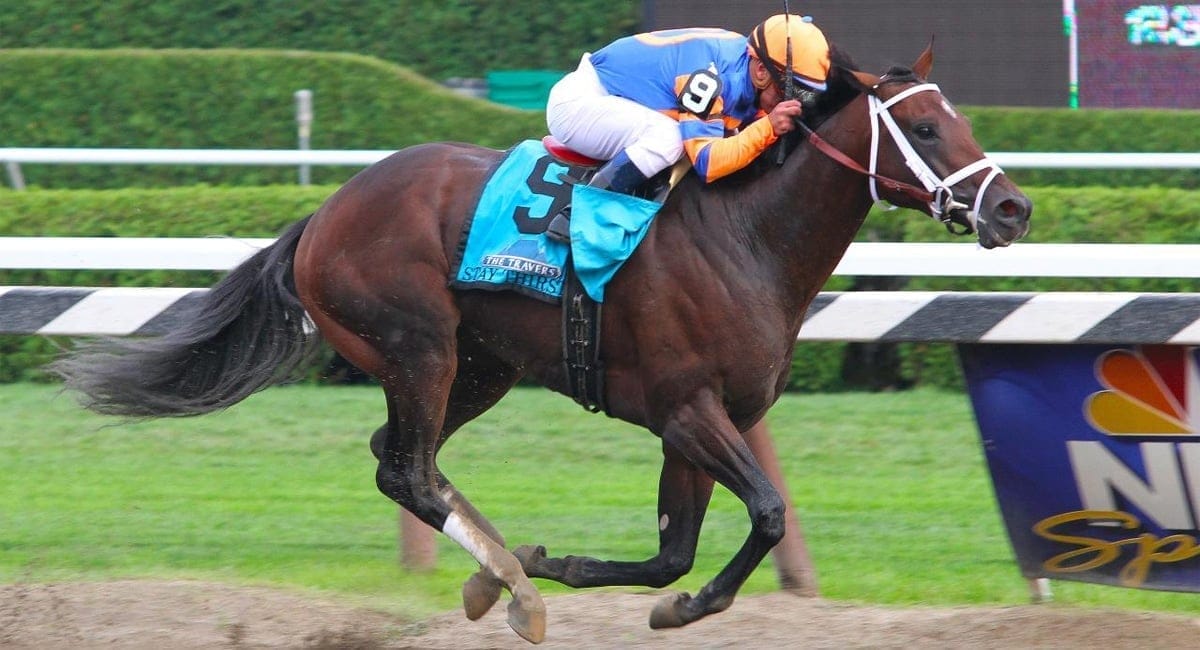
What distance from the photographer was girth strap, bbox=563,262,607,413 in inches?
169

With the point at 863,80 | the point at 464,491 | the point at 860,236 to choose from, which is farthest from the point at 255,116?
the point at 863,80

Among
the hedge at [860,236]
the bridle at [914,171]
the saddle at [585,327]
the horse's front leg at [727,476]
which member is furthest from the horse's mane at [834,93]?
the hedge at [860,236]

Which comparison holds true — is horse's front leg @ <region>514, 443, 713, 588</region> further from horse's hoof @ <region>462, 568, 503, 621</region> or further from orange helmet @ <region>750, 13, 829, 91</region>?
orange helmet @ <region>750, 13, 829, 91</region>

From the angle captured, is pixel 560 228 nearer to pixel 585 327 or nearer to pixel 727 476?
pixel 585 327

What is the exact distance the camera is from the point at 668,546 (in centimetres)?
432

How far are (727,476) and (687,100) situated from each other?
1017 mm

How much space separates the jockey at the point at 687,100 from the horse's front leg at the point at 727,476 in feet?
1.95

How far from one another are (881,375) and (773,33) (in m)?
4.35

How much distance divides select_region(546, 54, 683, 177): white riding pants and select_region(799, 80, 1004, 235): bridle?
40cm

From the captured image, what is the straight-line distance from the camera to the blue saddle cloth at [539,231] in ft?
13.8

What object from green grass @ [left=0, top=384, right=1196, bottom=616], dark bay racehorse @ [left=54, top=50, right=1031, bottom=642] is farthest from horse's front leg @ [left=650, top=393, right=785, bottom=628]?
green grass @ [left=0, top=384, right=1196, bottom=616]

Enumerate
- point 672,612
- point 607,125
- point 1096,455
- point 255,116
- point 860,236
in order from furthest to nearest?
point 255,116 < point 860,236 < point 1096,455 < point 607,125 < point 672,612

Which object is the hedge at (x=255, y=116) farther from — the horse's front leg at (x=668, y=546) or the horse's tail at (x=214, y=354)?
the horse's front leg at (x=668, y=546)

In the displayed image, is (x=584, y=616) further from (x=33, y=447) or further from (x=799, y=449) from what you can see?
(x=33, y=447)
